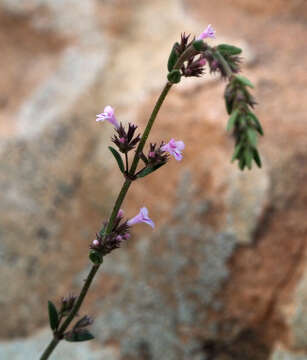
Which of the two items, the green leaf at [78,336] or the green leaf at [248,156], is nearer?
the green leaf at [248,156]

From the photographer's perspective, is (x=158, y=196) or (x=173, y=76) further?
(x=158, y=196)

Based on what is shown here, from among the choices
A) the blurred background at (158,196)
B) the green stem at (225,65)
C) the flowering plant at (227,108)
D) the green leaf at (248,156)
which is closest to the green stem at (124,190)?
the flowering plant at (227,108)

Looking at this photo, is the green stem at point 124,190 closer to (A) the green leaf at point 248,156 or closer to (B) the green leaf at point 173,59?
(B) the green leaf at point 173,59

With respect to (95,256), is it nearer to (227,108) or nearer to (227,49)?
(227,108)

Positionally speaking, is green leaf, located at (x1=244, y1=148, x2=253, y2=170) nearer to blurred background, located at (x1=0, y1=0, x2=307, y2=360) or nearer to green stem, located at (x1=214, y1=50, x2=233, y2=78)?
green stem, located at (x1=214, y1=50, x2=233, y2=78)

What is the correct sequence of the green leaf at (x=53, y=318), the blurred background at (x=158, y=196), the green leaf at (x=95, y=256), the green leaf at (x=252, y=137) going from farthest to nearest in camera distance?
1. the blurred background at (x=158, y=196)
2. the green leaf at (x=53, y=318)
3. the green leaf at (x=95, y=256)
4. the green leaf at (x=252, y=137)

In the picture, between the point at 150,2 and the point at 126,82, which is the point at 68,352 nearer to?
the point at 126,82

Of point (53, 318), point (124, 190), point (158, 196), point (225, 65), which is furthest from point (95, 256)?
point (158, 196)

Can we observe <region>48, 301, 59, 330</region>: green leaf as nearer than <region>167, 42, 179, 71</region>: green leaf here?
No

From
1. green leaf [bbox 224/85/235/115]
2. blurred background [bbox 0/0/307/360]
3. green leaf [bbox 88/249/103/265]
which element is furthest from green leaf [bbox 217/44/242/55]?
blurred background [bbox 0/0/307/360]
